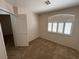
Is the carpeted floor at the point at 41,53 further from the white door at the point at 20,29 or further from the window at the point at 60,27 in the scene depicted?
the window at the point at 60,27

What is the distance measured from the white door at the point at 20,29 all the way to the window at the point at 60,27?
1839mm

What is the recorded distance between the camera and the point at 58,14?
11.2 feet

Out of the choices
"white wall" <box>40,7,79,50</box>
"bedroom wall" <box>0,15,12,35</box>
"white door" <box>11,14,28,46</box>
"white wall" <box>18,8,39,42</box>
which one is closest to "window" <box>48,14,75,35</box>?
"white wall" <box>40,7,79,50</box>

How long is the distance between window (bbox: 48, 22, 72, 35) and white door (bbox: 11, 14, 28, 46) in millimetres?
1839

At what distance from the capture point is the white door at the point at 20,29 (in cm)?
304

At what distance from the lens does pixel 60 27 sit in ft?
11.6

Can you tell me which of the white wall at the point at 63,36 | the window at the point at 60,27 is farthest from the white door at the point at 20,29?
the window at the point at 60,27

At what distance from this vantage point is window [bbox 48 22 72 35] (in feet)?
10.4

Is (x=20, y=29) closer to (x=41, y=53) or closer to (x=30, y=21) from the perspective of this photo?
(x=30, y=21)

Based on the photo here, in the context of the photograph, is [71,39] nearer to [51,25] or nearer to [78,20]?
[78,20]

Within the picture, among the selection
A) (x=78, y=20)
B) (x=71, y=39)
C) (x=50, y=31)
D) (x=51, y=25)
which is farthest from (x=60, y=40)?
(x=78, y=20)

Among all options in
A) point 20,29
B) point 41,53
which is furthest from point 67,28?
point 20,29

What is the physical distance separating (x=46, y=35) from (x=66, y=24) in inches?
66.4

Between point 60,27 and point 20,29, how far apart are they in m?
2.38
